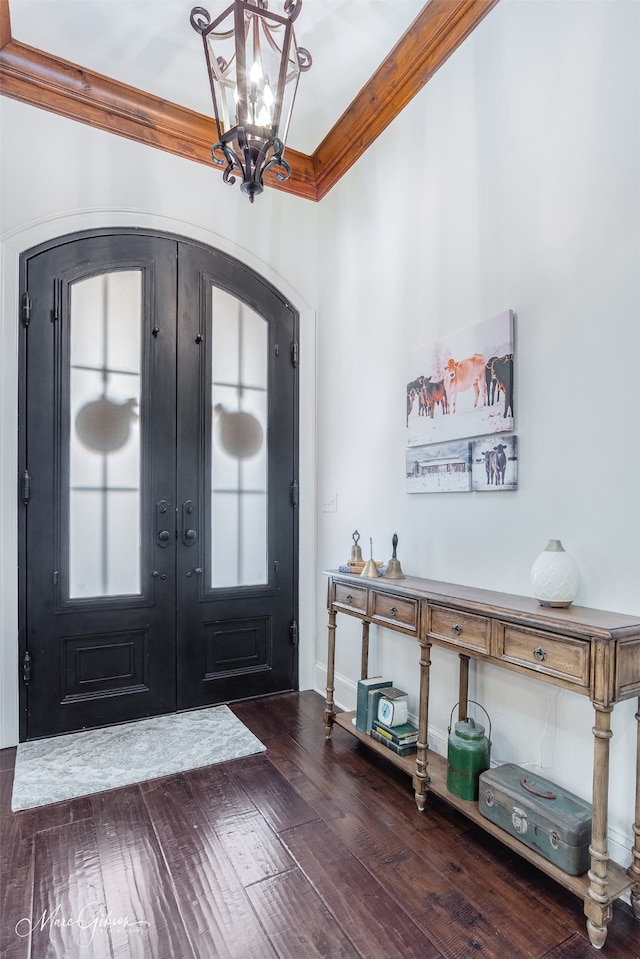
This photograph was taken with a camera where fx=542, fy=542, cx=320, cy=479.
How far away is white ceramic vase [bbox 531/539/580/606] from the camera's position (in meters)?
1.79

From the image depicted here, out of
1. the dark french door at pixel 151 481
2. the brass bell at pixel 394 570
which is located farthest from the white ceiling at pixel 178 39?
the brass bell at pixel 394 570

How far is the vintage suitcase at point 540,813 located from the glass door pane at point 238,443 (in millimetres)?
1907

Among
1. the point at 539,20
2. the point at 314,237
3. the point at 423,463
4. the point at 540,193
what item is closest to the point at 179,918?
the point at 423,463

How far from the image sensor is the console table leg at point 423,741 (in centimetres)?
218

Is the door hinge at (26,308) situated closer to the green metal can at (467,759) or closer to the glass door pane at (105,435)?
the glass door pane at (105,435)

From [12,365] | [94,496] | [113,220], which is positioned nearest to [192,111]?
[113,220]

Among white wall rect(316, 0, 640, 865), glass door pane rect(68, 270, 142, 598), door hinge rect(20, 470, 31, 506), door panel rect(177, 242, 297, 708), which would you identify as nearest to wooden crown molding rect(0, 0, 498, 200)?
white wall rect(316, 0, 640, 865)

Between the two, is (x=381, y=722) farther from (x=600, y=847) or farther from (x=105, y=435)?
(x=105, y=435)

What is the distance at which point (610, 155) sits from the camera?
1832 millimetres

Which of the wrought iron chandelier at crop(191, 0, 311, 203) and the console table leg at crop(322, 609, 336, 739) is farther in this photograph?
the console table leg at crop(322, 609, 336, 739)

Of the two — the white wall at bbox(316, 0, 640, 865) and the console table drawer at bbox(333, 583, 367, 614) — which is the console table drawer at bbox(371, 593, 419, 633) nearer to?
the console table drawer at bbox(333, 583, 367, 614)

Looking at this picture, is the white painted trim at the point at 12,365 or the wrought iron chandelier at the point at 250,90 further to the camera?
the white painted trim at the point at 12,365

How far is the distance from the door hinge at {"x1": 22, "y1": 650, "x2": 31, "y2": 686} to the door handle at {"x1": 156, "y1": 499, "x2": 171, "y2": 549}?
87 centimetres

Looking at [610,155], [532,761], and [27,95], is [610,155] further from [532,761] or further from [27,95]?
[27,95]
